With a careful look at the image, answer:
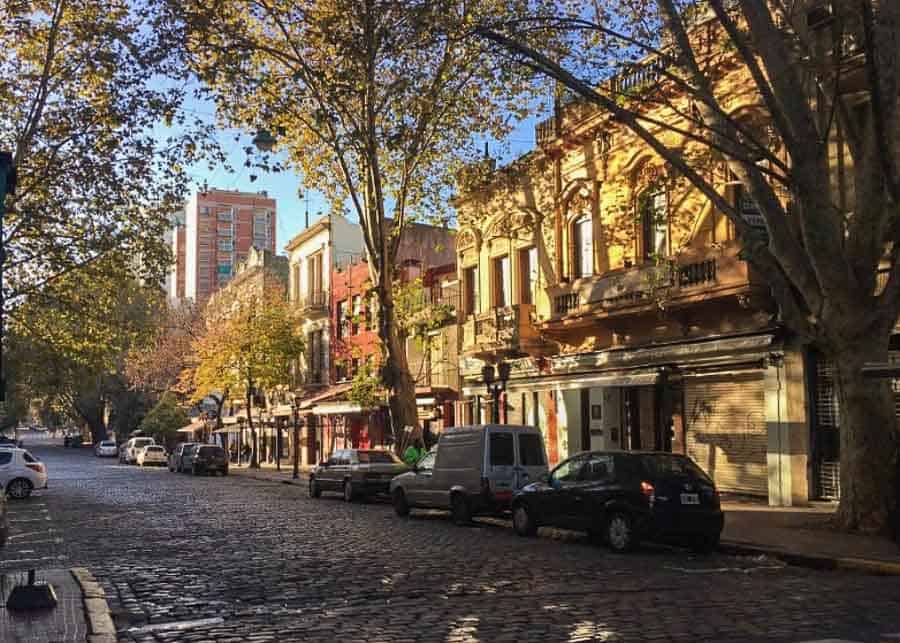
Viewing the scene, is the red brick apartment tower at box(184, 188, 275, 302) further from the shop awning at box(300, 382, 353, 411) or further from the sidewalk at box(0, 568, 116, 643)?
the sidewalk at box(0, 568, 116, 643)

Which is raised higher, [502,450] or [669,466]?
[502,450]

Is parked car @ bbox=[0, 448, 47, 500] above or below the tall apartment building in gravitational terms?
below

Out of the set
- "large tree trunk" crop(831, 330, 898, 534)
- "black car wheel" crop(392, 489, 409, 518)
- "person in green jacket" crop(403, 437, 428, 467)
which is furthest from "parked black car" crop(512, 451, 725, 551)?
"person in green jacket" crop(403, 437, 428, 467)

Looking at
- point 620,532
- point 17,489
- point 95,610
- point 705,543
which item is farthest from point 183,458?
point 95,610

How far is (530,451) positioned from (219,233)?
109223mm

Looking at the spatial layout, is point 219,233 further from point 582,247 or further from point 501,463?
point 501,463

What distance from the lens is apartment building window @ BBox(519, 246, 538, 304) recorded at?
28984 mm

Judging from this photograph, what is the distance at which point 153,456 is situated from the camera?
55.3 m

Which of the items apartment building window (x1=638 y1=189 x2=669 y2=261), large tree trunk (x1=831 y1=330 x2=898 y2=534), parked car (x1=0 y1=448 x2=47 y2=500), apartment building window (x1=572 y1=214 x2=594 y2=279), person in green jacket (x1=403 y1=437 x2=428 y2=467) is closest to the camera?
large tree trunk (x1=831 y1=330 x2=898 y2=534)

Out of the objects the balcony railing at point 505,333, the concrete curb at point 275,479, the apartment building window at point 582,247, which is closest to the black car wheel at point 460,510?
the apartment building window at point 582,247

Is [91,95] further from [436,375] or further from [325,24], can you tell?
[436,375]

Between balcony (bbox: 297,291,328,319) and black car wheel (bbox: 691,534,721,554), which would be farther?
balcony (bbox: 297,291,328,319)

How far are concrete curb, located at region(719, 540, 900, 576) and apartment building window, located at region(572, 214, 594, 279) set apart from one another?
12950mm

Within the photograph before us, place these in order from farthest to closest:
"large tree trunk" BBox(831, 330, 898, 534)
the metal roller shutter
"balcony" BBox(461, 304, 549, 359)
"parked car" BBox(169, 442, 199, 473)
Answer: "parked car" BBox(169, 442, 199, 473)
"balcony" BBox(461, 304, 549, 359)
the metal roller shutter
"large tree trunk" BBox(831, 330, 898, 534)
